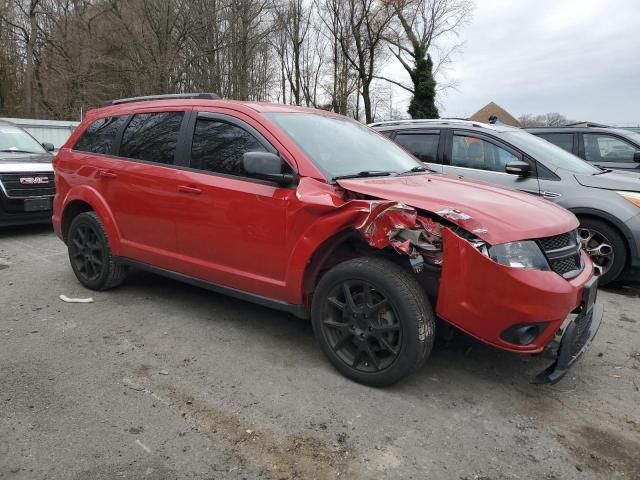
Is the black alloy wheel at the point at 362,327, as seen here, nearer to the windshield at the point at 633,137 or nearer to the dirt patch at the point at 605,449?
the dirt patch at the point at 605,449

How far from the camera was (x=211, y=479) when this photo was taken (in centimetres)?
229

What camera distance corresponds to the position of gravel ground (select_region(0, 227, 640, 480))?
7.92 ft

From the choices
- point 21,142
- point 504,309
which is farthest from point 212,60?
point 504,309

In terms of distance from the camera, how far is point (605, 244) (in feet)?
17.5

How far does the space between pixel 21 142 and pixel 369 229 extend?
8.09 metres

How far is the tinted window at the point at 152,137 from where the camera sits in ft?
13.5

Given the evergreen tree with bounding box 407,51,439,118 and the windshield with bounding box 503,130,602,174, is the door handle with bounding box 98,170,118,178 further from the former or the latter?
the evergreen tree with bounding box 407,51,439,118

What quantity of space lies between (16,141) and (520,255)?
875 cm

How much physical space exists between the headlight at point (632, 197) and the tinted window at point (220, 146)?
13.3ft

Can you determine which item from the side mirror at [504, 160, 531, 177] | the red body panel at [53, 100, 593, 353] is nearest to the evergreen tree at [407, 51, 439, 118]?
the side mirror at [504, 160, 531, 177]

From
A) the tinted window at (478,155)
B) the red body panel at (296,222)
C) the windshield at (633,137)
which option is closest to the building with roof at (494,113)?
the windshield at (633,137)

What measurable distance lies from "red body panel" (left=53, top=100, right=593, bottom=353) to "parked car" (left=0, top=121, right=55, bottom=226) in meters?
3.24

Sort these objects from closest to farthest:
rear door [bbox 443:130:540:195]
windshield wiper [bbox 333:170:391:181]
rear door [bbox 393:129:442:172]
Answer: windshield wiper [bbox 333:170:391:181], rear door [bbox 443:130:540:195], rear door [bbox 393:129:442:172]

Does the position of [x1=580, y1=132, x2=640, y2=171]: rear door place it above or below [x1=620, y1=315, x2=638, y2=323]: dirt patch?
above
